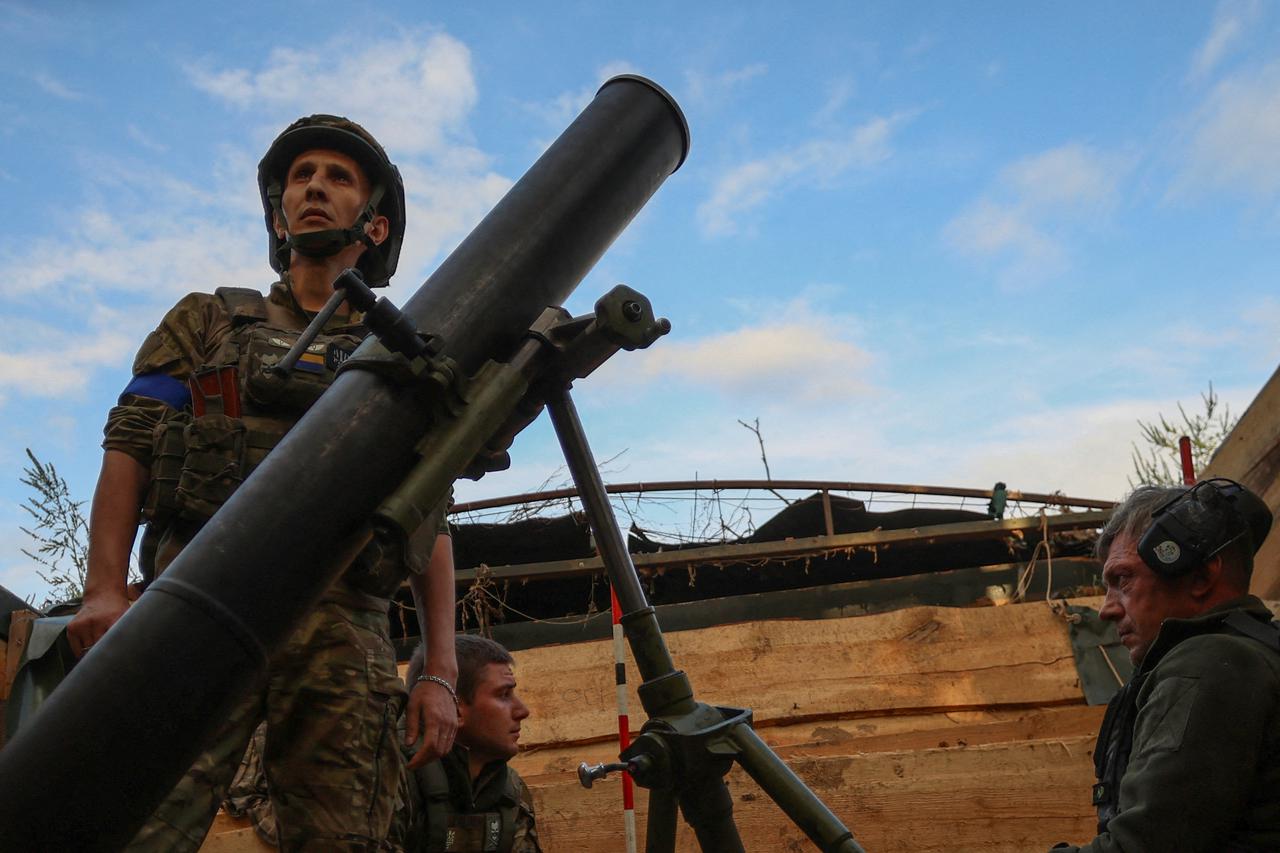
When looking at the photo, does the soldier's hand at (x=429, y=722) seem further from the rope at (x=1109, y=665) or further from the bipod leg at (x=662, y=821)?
the rope at (x=1109, y=665)

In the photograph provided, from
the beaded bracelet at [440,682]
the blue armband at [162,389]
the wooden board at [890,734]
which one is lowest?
the beaded bracelet at [440,682]

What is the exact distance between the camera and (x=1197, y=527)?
260 centimetres

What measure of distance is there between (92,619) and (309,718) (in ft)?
1.74

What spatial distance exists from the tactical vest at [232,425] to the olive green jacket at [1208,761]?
161cm

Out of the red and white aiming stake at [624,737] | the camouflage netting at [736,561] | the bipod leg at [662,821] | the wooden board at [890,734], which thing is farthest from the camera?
the camouflage netting at [736,561]

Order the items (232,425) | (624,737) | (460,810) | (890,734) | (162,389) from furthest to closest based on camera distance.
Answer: (890,734) < (624,737) < (460,810) < (162,389) < (232,425)

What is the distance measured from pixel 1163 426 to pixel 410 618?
787 centimetres

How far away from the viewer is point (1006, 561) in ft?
24.5

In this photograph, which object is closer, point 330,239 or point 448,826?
point 330,239

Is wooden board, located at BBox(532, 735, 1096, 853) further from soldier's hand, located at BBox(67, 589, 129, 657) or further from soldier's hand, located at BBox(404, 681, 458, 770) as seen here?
soldier's hand, located at BBox(67, 589, 129, 657)

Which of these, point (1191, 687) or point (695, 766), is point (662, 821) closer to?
point (695, 766)

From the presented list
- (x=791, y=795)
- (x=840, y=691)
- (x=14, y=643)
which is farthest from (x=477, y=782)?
(x=840, y=691)

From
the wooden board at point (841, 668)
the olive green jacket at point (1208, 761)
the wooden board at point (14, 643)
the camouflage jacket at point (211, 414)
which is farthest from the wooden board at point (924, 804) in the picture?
the olive green jacket at point (1208, 761)

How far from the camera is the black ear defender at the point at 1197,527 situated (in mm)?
2580
